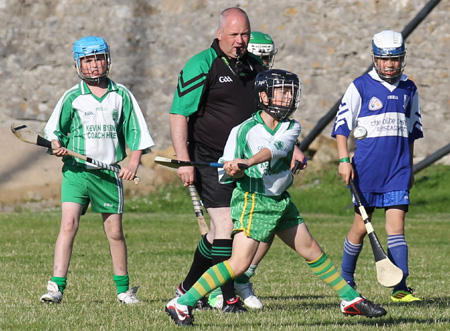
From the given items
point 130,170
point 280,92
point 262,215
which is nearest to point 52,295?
point 130,170

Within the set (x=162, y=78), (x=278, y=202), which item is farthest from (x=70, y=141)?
(x=162, y=78)

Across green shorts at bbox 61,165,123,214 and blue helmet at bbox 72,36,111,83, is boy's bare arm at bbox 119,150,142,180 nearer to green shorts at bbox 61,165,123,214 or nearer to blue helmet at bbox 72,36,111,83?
green shorts at bbox 61,165,123,214

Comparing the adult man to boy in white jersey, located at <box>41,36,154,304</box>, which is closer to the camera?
the adult man

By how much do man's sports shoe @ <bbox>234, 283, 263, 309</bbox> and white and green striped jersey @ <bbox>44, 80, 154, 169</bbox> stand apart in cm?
114

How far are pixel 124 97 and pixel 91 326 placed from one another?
1.91m

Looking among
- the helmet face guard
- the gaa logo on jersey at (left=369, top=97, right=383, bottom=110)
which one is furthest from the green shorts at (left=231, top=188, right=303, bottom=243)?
the gaa logo on jersey at (left=369, top=97, right=383, bottom=110)

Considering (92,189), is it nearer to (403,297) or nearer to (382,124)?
(382,124)

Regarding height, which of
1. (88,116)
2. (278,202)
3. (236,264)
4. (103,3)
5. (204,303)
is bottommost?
(204,303)

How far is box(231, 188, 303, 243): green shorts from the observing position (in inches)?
199

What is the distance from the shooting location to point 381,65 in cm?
641

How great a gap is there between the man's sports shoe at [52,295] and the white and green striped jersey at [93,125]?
82 cm

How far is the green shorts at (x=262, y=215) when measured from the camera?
5047 mm

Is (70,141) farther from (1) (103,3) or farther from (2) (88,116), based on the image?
(1) (103,3)

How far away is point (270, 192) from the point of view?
16.7 ft
